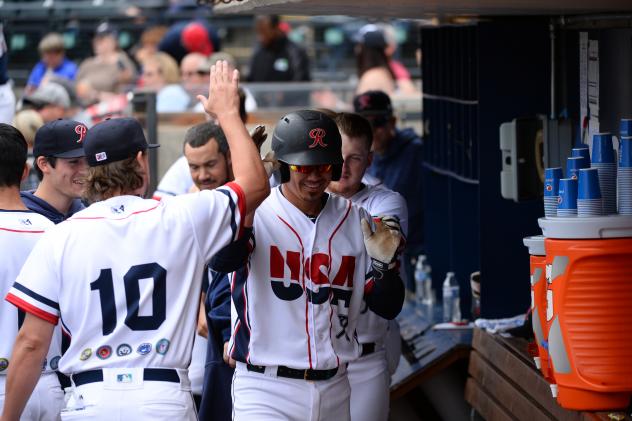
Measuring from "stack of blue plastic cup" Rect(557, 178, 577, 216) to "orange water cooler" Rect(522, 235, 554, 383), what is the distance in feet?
1.30

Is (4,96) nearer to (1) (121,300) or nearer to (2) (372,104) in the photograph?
(2) (372,104)

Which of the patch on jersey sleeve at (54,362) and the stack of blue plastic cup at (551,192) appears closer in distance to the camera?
the patch on jersey sleeve at (54,362)

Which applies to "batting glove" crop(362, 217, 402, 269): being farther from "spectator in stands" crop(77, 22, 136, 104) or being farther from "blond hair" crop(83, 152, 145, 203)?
"spectator in stands" crop(77, 22, 136, 104)

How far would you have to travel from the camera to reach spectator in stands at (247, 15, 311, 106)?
13.2 meters

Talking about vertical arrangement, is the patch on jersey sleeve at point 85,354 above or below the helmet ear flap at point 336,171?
below

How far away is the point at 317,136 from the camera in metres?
4.62

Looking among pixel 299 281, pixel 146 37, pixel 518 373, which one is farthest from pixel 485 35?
pixel 146 37

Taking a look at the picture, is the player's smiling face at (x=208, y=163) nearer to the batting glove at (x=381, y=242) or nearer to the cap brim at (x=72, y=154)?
the cap brim at (x=72, y=154)

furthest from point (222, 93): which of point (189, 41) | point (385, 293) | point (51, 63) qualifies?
point (51, 63)

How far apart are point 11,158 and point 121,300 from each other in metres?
0.89

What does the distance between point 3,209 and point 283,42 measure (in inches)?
351

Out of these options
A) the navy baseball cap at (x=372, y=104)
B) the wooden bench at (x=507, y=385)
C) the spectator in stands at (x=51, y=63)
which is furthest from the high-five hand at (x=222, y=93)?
the spectator in stands at (x=51, y=63)

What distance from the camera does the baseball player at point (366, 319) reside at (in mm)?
5344

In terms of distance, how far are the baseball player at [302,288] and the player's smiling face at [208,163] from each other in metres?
1.23
